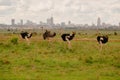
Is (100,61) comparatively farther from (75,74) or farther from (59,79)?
(59,79)

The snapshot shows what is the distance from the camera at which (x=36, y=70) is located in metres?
17.8

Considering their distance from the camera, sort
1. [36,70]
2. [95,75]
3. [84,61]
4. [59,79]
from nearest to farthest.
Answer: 1. [59,79]
2. [95,75]
3. [36,70]
4. [84,61]

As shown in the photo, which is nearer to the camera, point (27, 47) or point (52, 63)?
point (52, 63)

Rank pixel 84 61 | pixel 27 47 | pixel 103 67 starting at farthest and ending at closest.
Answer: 1. pixel 27 47
2. pixel 84 61
3. pixel 103 67

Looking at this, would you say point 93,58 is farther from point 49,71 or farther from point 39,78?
point 39,78

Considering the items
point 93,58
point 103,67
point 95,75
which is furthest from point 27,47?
point 95,75

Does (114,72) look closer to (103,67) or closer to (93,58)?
(103,67)

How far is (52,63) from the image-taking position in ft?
65.6

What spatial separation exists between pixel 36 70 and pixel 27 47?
11.1 meters

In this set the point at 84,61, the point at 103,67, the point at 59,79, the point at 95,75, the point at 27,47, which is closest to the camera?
the point at 59,79

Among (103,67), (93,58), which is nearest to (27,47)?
(93,58)

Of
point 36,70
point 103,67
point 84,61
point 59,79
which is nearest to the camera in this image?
point 59,79

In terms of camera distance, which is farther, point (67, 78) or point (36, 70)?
point (36, 70)

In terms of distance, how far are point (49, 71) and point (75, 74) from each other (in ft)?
4.82
